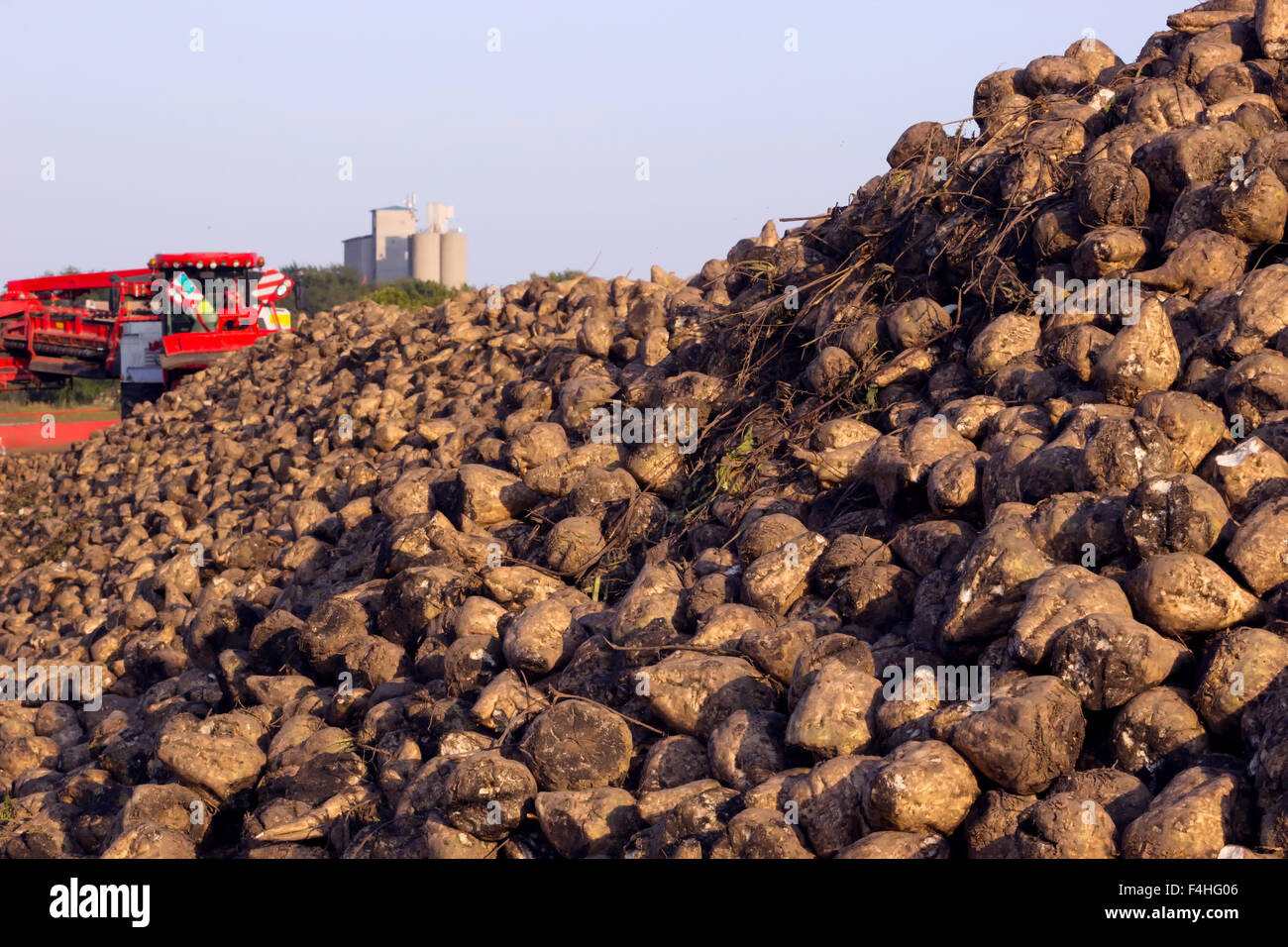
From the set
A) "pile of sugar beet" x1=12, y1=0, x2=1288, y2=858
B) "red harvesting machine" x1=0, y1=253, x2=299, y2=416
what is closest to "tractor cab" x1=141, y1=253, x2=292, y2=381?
"red harvesting machine" x1=0, y1=253, x2=299, y2=416

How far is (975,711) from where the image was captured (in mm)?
3553

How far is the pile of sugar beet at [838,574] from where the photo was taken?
3.55m

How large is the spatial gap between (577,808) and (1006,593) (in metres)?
1.50

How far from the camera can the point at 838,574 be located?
4.77m

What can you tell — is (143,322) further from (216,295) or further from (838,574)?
(838,574)

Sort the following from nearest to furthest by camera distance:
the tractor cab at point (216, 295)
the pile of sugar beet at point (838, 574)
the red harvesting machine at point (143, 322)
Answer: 1. the pile of sugar beet at point (838, 574)
2. the red harvesting machine at point (143, 322)
3. the tractor cab at point (216, 295)

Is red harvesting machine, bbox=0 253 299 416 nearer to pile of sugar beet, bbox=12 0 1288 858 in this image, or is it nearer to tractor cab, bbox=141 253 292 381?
tractor cab, bbox=141 253 292 381

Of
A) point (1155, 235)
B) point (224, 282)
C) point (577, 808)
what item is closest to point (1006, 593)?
point (577, 808)

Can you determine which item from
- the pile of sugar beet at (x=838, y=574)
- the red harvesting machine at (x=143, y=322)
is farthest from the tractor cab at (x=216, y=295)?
the pile of sugar beet at (x=838, y=574)

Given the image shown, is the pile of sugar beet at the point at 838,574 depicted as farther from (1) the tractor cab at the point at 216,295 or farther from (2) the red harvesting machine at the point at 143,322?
(1) the tractor cab at the point at 216,295

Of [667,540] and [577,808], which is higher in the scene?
[667,540]

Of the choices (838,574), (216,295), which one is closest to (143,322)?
(216,295)

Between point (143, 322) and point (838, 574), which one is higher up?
point (143, 322)
